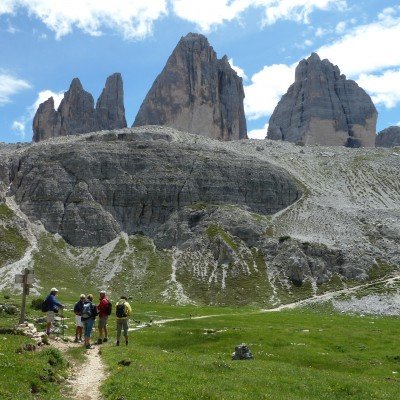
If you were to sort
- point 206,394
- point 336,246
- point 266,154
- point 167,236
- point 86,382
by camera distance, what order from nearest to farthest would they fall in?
point 206,394 → point 86,382 → point 336,246 → point 167,236 → point 266,154

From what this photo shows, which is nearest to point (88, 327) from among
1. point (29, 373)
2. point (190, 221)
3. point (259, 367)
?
point (259, 367)

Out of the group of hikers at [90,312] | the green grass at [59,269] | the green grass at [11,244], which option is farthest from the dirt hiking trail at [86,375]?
the green grass at [11,244]

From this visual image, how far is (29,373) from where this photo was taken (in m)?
19.8

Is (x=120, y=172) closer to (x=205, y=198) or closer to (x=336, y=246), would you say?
(x=205, y=198)

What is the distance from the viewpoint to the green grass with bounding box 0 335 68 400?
1792 centimetres

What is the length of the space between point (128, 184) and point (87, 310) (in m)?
121

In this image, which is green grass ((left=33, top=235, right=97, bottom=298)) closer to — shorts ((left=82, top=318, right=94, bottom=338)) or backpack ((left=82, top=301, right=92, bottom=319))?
backpack ((left=82, top=301, right=92, bottom=319))

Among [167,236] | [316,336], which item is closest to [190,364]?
[316,336]

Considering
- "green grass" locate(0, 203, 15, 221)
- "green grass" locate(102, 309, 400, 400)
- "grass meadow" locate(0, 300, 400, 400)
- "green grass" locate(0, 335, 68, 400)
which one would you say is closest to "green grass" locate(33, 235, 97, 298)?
"green grass" locate(0, 203, 15, 221)

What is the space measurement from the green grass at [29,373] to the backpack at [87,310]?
695 centimetres

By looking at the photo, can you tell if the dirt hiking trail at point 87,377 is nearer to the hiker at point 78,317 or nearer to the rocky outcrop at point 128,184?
the hiker at point 78,317

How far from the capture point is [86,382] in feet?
71.9

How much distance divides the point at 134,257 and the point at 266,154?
86195mm

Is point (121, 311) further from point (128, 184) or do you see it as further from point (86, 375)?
point (128, 184)
